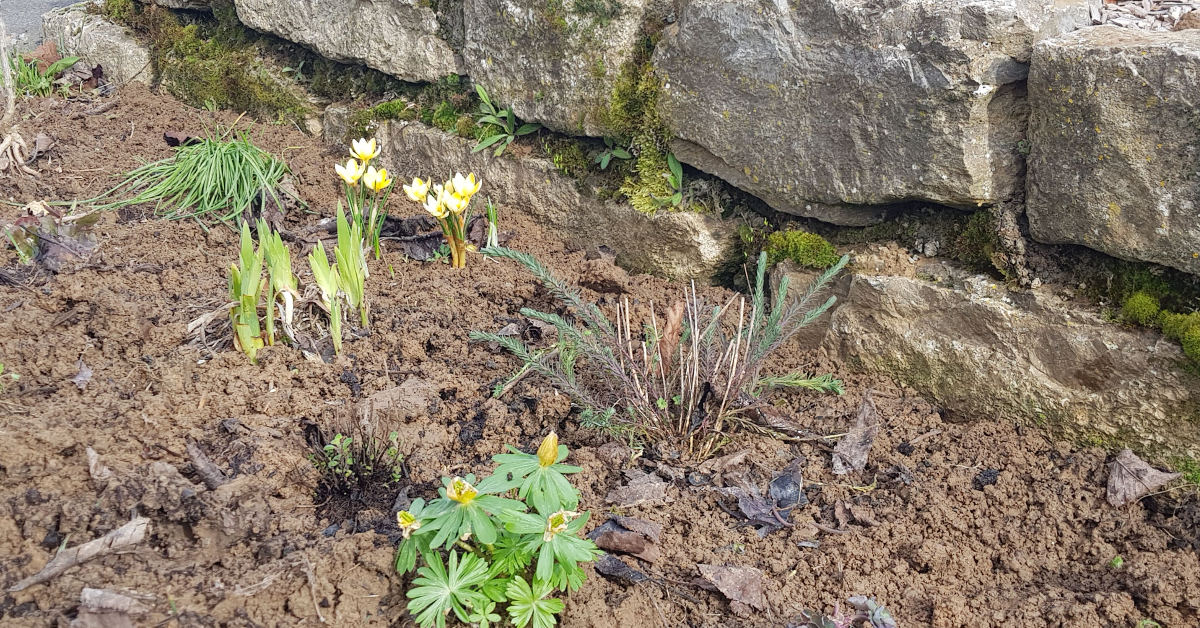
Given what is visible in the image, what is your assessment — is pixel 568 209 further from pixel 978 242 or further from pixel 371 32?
pixel 978 242

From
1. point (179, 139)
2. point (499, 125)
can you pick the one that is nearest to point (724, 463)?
point (499, 125)

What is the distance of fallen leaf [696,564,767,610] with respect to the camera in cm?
206

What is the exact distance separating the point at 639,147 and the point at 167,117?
296 centimetres

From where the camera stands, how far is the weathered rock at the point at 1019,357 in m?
2.47

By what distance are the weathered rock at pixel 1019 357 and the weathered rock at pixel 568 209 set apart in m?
0.69

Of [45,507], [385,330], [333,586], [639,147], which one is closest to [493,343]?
[385,330]

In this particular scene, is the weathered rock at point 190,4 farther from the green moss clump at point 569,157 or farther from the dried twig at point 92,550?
the dried twig at point 92,550

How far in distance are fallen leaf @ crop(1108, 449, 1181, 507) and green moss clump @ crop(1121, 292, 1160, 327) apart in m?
0.40

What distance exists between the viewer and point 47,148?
436cm

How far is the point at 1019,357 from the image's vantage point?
8.82 ft

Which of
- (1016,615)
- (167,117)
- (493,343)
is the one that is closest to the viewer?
(1016,615)

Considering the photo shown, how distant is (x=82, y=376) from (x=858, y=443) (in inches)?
97.0

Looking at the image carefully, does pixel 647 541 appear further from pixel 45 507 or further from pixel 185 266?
pixel 185 266

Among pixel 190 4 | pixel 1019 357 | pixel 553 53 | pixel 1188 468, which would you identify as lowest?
pixel 1188 468
